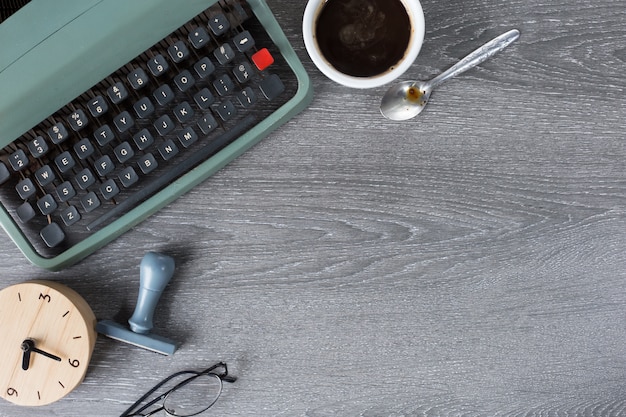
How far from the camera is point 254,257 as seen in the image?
88 centimetres

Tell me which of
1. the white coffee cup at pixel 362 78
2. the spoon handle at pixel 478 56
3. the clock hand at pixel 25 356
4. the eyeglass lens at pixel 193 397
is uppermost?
Result: the white coffee cup at pixel 362 78

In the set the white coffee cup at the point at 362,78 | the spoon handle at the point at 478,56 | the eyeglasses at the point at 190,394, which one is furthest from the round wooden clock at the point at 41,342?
the spoon handle at the point at 478,56

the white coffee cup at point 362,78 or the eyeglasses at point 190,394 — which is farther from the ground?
the white coffee cup at point 362,78

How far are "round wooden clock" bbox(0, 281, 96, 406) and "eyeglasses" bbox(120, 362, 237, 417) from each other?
0.11 metres

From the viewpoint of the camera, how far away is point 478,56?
84cm

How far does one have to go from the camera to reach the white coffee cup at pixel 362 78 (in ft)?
2.54

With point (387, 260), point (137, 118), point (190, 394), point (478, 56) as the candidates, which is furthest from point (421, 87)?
point (190, 394)

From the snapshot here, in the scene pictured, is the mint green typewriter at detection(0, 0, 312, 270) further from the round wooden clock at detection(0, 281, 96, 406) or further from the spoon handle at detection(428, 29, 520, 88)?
the spoon handle at detection(428, 29, 520, 88)

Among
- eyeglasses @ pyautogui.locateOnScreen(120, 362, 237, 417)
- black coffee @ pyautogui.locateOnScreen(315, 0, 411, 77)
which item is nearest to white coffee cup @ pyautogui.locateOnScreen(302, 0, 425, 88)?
black coffee @ pyautogui.locateOnScreen(315, 0, 411, 77)

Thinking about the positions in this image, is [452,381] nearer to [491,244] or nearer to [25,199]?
[491,244]

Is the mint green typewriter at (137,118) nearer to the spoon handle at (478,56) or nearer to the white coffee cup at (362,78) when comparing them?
the white coffee cup at (362,78)

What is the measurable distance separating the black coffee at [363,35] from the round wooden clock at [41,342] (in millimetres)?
466

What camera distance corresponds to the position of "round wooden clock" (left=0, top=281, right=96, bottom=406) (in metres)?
0.82

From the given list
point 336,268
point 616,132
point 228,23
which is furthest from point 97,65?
point 616,132
